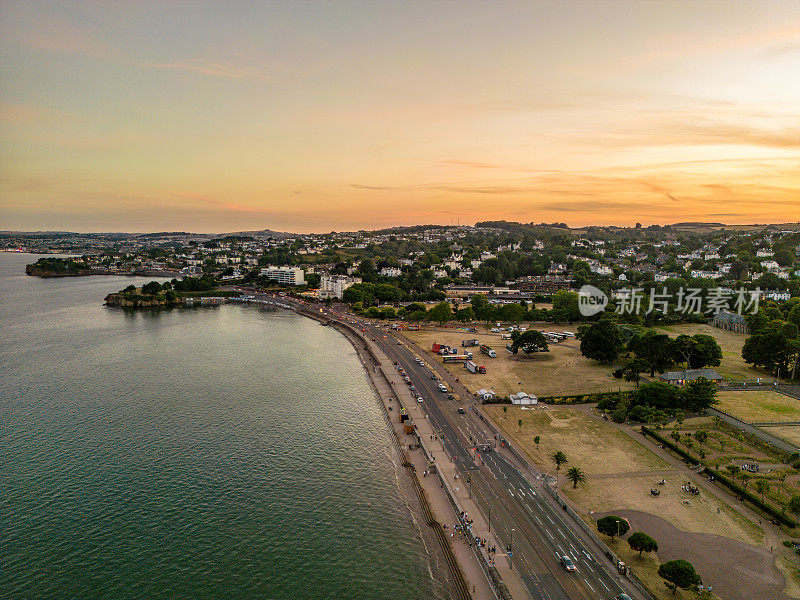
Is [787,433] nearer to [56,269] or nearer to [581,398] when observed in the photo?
[581,398]

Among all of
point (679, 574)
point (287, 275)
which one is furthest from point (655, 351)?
point (287, 275)

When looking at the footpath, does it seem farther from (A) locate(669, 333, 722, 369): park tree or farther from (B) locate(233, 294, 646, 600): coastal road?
(A) locate(669, 333, 722, 369): park tree

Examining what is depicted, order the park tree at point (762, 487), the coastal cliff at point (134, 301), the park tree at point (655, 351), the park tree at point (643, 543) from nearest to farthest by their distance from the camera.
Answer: the park tree at point (643, 543)
the park tree at point (762, 487)
the park tree at point (655, 351)
the coastal cliff at point (134, 301)

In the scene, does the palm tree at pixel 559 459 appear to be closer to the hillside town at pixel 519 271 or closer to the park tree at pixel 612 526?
the park tree at pixel 612 526

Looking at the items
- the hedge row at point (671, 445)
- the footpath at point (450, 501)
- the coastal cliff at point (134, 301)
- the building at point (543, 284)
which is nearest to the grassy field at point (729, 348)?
the hedge row at point (671, 445)

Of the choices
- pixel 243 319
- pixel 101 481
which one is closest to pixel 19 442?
pixel 101 481

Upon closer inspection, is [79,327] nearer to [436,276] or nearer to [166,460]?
[166,460]

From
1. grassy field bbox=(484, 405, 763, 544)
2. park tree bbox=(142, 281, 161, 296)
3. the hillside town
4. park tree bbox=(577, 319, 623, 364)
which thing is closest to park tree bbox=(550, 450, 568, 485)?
grassy field bbox=(484, 405, 763, 544)
